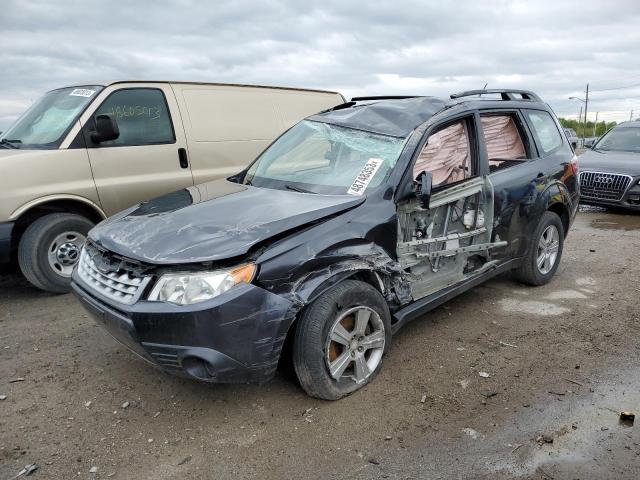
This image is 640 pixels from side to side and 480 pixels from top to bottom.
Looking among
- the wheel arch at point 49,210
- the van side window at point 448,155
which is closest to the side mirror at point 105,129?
the wheel arch at point 49,210

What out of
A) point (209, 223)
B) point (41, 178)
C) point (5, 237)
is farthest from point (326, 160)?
point (5, 237)

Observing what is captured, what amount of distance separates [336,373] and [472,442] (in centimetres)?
83

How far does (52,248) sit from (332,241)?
3.27 metres

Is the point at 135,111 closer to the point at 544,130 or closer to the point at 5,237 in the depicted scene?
the point at 5,237

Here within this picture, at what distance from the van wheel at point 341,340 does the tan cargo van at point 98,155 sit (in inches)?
123

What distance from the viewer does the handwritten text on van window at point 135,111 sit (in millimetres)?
5129

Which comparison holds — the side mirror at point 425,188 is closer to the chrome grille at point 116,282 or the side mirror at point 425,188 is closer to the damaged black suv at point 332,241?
the damaged black suv at point 332,241

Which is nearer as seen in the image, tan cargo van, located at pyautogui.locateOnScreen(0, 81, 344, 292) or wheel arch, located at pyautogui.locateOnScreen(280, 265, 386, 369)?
wheel arch, located at pyautogui.locateOnScreen(280, 265, 386, 369)

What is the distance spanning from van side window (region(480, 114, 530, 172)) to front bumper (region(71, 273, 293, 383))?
2.47 metres

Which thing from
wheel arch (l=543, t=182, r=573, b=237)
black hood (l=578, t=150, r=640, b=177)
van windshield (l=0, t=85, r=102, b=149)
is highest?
van windshield (l=0, t=85, r=102, b=149)

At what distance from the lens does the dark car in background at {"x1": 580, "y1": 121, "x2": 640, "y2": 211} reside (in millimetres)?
8484

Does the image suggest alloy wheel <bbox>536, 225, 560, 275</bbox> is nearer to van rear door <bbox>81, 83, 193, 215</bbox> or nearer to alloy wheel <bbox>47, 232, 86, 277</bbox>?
van rear door <bbox>81, 83, 193, 215</bbox>

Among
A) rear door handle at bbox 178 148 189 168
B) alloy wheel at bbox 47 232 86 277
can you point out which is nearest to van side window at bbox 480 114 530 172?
rear door handle at bbox 178 148 189 168

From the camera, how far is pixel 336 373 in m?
2.96
